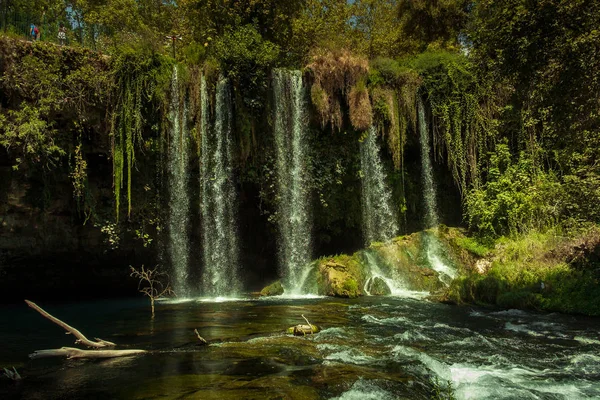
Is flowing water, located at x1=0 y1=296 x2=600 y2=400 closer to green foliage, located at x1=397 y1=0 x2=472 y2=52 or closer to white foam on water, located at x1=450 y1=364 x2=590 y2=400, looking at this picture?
white foam on water, located at x1=450 y1=364 x2=590 y2=400

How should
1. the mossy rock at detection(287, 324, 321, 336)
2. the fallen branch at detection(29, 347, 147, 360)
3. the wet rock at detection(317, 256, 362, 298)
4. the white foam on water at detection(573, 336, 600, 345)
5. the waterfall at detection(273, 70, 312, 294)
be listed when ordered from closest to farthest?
the fallen branch at detection(29, 347, 147, 360) < the white foam on water at detection(573, 336, 600, 345) < the mossy rock at detection(287, 324, 321, 336) < the wet rock at detection(317, 256, 362, 298) < the waterfall at detection(273, 70, 312, 294)

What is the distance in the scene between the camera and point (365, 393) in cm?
466

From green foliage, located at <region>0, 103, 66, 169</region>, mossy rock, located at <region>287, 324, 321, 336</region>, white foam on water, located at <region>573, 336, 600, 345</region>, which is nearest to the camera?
white foam on water, located at <region>573, 336, 600, 345</region>

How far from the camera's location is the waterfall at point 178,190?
1508 cm

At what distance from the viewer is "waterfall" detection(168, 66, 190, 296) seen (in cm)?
1508

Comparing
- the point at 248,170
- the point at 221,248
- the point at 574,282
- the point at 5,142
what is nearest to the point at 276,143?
the point at 248,170

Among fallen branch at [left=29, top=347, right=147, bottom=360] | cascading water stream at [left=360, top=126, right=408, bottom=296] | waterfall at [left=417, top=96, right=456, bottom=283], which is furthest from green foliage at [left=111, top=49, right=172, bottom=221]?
waterfall at [left=417, top=96, right=456, bottom=283]

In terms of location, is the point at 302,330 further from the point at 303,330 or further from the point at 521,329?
the point at 521,329

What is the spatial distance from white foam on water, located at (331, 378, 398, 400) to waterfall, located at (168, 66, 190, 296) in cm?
1199

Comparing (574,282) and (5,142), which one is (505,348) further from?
(5,142)

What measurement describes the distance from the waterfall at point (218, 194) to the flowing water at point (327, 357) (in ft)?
18.1

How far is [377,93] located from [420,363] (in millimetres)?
13553

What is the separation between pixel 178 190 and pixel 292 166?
443cm

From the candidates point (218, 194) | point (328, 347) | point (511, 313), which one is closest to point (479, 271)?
point (511, 313)
